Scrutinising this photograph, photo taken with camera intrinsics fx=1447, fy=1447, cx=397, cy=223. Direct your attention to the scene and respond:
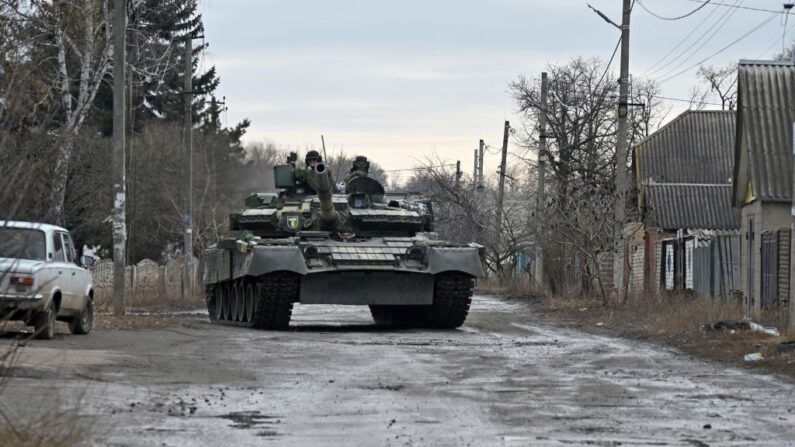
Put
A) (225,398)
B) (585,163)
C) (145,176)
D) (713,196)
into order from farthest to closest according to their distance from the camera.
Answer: (585,163)
(145,176)
(713,196)
(225,398)

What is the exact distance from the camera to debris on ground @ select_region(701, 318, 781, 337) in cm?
1834

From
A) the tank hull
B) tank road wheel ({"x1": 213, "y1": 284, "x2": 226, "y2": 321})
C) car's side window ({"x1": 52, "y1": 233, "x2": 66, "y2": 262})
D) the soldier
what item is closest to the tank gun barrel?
the tank hull

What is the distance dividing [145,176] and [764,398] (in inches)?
1651

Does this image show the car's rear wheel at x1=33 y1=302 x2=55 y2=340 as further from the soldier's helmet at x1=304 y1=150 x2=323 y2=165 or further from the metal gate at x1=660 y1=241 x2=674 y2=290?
the metal gate at x1=660 y1=241 x2=674 y2=290

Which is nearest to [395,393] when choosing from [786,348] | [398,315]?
[786,348]

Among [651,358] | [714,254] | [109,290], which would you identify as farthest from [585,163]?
[651,358]

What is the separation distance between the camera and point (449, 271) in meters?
22.3

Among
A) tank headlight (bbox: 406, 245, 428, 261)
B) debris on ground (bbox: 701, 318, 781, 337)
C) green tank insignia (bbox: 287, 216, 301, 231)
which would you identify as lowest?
debris on ground (bbox: 701, 318, 781, 337)

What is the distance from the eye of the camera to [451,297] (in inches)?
891

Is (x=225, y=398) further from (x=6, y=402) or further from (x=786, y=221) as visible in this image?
(x=786, y=221)

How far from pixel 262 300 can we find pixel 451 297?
2.96 meters

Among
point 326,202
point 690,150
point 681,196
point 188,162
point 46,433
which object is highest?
point 690,150

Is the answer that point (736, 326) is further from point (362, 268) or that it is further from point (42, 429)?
point (42, 429)

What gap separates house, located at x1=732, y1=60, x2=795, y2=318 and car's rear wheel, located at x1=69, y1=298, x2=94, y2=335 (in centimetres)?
1020
